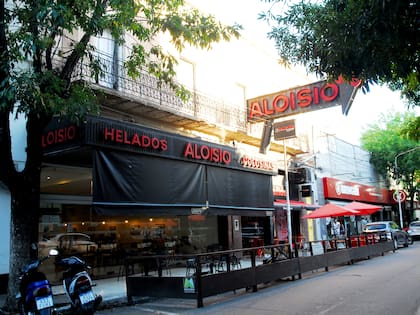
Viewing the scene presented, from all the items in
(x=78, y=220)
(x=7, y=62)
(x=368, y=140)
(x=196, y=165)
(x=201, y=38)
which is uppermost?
(x=368, y=140)

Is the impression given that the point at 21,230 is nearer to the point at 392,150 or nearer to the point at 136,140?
the point at 136,140

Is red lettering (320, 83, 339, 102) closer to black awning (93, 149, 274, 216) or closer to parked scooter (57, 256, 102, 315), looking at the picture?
black awning (93, 149, 274, 216)

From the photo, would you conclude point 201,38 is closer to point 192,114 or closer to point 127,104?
point 127,104

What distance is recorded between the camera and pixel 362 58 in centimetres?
645

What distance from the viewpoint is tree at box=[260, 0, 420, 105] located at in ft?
18.7

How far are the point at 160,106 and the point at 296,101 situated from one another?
756 centimetres

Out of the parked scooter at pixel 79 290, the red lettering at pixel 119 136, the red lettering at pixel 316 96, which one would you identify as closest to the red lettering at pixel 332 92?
the red lettering at pixel 316 96

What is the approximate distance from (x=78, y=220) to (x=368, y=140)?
33196 millimetres

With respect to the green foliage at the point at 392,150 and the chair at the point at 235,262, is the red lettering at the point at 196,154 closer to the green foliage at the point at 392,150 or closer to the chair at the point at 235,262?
the chair at the point at 235,262

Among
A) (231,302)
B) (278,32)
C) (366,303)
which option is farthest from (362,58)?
(231,302)

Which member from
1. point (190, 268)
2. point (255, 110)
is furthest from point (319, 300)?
point (255, 110)

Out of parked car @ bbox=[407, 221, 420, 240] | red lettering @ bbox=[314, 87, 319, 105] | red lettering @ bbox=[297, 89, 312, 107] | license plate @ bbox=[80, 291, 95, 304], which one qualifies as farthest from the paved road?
parked car @ bbox=[407, 221, 420, 240]

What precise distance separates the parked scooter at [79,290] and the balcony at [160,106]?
18.1 ft

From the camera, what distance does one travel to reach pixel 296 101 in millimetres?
20234
